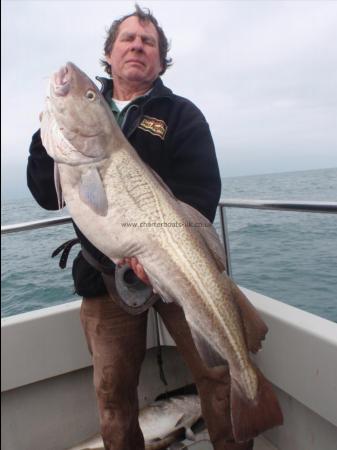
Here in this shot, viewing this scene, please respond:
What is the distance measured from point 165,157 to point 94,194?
73 centimetres

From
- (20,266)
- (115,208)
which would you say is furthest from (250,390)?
(20,266)

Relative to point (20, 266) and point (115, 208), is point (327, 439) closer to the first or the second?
point (115, 208)

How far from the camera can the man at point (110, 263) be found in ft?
8.02

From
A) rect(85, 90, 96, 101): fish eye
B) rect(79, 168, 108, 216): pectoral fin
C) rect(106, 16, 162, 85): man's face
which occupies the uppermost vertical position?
rect(106, 16, 162, 85): man's face

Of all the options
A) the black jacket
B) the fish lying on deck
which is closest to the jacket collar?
the black jacket

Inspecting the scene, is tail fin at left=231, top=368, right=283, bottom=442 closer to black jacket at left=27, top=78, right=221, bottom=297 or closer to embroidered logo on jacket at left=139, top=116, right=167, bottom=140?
black jacket at left=27, top=78, right=221, bottom=297

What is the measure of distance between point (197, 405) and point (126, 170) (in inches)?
91.8

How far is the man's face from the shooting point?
2631mm

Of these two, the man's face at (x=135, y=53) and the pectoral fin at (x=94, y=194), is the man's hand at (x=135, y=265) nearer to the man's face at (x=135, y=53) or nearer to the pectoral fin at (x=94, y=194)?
the pectoral fin at (x=94, y=194)

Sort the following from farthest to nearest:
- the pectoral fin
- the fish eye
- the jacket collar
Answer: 1. the jacket collar
2. the fish eye
3. the pectoral fin

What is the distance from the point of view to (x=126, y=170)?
2096mm

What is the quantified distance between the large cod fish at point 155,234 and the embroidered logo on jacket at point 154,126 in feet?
1.33

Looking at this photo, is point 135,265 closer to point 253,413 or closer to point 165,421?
point 253,413

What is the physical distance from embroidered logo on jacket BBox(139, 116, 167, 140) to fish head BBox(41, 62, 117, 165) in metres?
0.39
